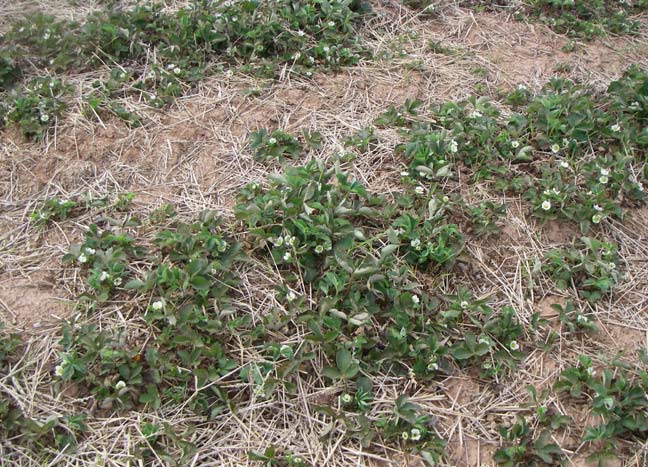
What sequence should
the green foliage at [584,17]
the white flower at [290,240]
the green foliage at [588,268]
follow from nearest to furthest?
the white flower at [290,240]
the green foliage at [588,268]
the green foliage at [584,17]

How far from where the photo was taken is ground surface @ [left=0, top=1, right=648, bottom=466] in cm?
243

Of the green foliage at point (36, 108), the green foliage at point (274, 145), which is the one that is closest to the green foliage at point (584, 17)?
the green foliage at point (274, 145)

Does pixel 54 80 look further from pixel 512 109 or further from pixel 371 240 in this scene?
pixel 512 109

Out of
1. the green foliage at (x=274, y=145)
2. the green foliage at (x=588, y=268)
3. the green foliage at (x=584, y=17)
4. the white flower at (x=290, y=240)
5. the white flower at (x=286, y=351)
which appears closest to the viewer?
the white flower at (x=286, y=351)

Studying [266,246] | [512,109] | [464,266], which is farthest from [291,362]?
[512,109]

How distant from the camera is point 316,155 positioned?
333cm

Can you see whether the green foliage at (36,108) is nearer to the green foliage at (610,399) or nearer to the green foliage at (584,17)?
the green foliage at (610,399)

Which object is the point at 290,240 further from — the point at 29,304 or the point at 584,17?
the point at 584,17

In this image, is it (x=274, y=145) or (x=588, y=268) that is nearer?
(x=588, y=268)

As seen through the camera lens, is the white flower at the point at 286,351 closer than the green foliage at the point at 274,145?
Yes

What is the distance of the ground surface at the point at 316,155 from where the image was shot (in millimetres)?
2434

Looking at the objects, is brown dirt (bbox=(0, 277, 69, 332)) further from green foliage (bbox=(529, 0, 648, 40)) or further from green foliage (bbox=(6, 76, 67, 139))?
green foliage (bbox=(529, 0, 648, 40))

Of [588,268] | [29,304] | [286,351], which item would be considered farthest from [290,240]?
[588,268]

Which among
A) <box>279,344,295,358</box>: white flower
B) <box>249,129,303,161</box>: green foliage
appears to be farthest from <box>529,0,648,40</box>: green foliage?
<box>279,344,295,358</box>: white flower
